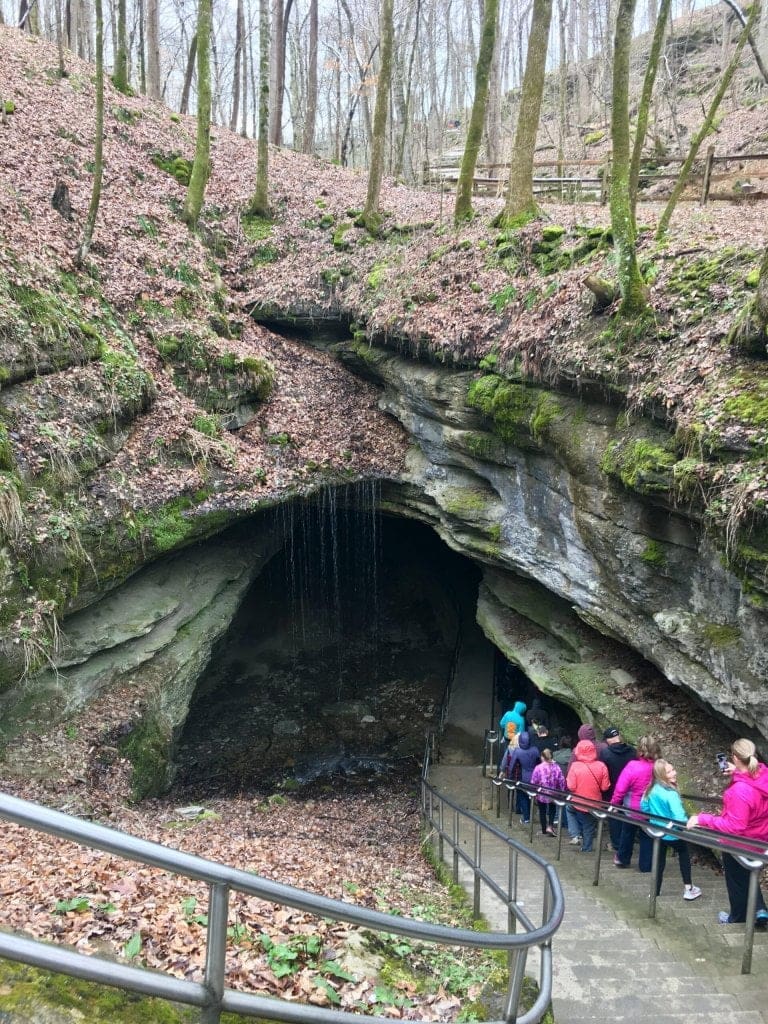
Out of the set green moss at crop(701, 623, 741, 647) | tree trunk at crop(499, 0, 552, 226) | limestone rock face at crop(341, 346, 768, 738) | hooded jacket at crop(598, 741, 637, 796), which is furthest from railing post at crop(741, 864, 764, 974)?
tree trunk at crop(499, 0, 552, 226)

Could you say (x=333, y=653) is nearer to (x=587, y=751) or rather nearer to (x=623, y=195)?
(x=587, y=751)

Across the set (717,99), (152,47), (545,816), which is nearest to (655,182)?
(717,99)

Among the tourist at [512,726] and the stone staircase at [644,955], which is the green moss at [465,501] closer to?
the tourist at [512,726]

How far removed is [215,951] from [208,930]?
13 centimetres

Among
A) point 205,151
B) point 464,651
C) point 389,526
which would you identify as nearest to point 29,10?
point 205,151

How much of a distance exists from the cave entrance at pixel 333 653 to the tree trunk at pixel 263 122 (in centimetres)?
855

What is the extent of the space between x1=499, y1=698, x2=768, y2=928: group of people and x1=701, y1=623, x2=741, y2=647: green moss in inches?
59.0

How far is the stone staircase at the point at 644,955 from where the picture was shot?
14.0 ft

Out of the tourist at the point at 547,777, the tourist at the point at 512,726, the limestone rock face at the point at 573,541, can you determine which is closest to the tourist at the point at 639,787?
the tourist at the point at 547,777

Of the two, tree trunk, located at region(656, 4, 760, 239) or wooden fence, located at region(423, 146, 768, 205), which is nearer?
tree trunk, located at region(656, 4, 760, 239)

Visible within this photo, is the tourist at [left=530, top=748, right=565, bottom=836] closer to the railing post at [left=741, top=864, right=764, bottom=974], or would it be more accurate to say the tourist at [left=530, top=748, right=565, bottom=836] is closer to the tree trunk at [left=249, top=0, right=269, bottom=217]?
the railing post at [left=741, top=864, right=764, bottom=974]

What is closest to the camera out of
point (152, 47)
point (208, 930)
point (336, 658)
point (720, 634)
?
point (208, 930)

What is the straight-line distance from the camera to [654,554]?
8867 mm

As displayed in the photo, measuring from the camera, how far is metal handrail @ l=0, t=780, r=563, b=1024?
1.64 meters
